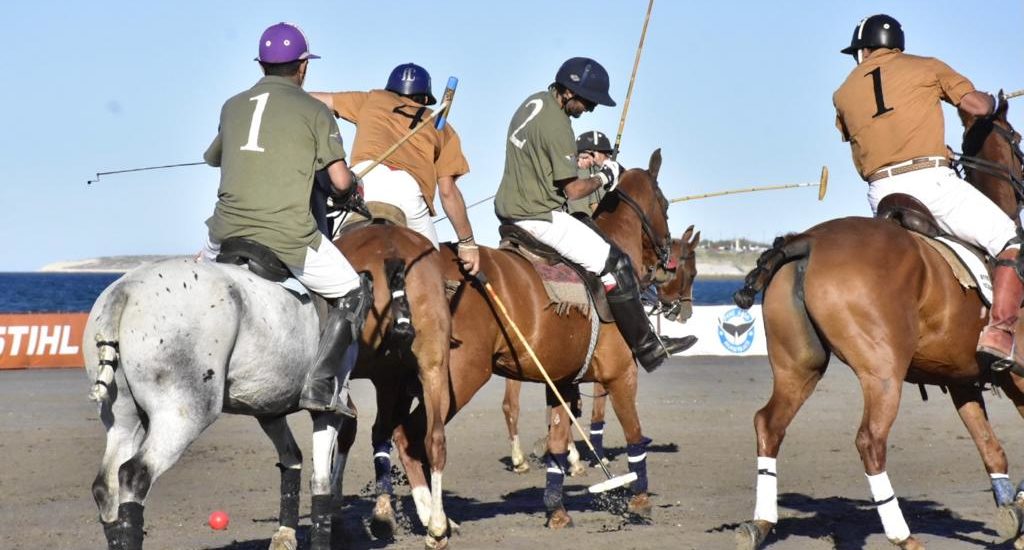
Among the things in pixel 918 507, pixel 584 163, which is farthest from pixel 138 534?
pixel 584 163

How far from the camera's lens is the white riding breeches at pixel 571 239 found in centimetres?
1038

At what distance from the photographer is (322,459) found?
328 inches

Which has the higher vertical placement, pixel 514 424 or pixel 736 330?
pixel 514 424

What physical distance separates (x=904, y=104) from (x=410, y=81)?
11.6 feet

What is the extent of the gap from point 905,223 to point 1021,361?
119 cm

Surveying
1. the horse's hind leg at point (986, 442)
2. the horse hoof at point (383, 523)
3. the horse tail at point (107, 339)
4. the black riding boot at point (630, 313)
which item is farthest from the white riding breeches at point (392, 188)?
the horse's hind leg at point (986, 442)

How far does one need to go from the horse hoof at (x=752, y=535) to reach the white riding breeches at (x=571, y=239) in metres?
2.56

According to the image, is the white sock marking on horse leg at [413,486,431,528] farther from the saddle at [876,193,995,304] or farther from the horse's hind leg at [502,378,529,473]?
the horse's hind leg at [502,378,529,473]

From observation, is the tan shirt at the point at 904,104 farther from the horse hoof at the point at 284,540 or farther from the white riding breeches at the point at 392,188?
the horse hoof at the point at 284,540

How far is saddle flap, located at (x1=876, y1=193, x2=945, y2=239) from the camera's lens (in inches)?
360

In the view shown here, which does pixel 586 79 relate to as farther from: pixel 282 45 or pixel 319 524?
pixel 319 524

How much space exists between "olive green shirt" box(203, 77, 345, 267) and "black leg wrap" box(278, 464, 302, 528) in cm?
152

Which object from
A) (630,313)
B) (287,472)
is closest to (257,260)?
(287,472)

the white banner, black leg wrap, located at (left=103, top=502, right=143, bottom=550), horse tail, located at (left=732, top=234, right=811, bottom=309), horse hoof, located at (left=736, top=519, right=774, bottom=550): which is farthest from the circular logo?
black leg wrap, located at (left=103, top=502, right=143, bottom=550)
